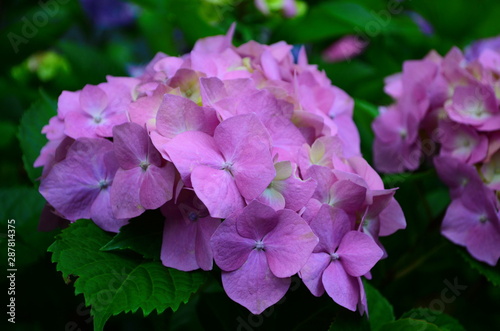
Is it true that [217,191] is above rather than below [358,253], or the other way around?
above

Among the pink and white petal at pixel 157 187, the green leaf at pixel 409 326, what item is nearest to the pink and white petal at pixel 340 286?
the green leaf at pixel 409 326

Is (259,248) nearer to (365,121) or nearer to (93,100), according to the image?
→ (93,100)

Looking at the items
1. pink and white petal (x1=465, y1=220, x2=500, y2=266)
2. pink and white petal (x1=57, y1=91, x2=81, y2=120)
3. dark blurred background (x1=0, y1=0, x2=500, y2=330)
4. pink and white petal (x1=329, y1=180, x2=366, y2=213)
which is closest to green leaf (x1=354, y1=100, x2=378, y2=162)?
dark blurred background (x1=0, y1=0, x2=500, y2=330)

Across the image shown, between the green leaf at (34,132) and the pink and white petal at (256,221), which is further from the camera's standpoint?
the green leaf at (34,132)

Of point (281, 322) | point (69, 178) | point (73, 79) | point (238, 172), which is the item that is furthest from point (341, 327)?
point (73, 79)

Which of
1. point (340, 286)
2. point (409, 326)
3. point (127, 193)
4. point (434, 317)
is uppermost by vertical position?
point (127, 193)

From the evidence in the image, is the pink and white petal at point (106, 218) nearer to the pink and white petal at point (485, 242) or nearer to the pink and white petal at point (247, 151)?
the pink and white petal at point (247, 151)

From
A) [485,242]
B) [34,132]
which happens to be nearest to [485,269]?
[485,242]
